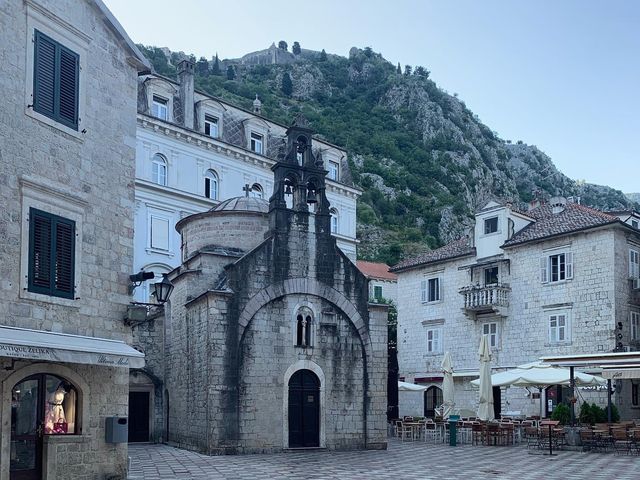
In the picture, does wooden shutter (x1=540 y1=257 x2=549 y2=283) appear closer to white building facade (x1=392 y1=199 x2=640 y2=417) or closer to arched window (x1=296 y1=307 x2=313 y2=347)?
white building facade (x1=392 y1=199 x2=640 y2=417)

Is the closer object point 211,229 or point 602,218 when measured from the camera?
point 211,229

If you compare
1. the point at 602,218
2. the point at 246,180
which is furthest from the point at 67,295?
the point at 246,180

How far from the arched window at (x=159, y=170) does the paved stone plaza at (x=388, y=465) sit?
19.2 meters

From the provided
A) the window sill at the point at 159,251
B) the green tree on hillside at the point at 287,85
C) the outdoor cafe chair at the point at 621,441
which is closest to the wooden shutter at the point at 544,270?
the outdoor cafe chair at the point at 621,441

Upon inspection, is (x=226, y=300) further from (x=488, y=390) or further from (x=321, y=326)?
(x=488, y=390)

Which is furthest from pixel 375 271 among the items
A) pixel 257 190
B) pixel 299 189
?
pixel 299 189

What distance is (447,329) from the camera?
39531mm

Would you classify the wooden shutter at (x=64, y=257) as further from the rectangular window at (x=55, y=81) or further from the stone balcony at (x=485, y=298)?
the stone balcony at (x=485, y=298)

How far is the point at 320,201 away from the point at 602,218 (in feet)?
46.3

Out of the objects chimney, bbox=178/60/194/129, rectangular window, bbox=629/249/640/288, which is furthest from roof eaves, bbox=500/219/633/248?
chimney, bbox=178/60/194/129

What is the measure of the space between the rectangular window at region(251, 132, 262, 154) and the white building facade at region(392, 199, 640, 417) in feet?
41.3

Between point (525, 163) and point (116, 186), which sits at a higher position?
point (525, 163)

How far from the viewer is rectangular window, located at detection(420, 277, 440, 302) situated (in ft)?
133

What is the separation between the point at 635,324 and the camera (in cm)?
3306
